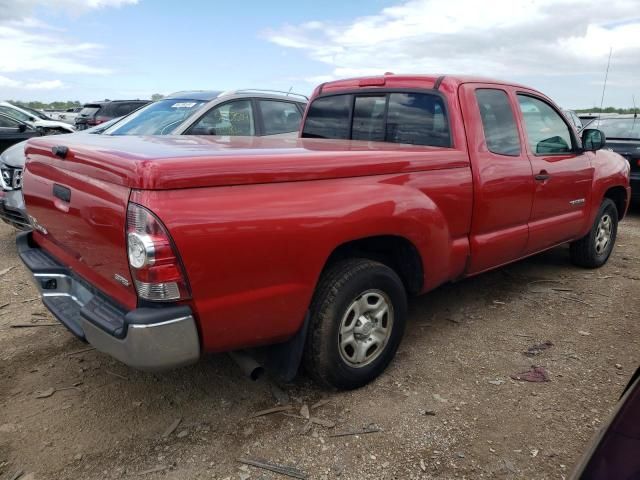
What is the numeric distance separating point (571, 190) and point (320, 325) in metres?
2.95

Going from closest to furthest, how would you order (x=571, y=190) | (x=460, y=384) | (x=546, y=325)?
(x=460, y=384), (x=546, y=325), (x=571, y=190)

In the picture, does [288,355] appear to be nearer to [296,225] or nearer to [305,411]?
[305,411]

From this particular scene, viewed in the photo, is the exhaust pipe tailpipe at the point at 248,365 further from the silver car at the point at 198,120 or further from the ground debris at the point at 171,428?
the silver car at the point at 198,120

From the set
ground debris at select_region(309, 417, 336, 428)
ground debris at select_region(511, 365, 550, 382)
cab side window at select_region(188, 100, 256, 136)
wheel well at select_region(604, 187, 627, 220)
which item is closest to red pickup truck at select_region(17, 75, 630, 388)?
ground debris at select_region(309, 417, 336, 428)

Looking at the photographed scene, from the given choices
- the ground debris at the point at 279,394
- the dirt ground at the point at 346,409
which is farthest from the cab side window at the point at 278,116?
the ground debris at the point at 279,394

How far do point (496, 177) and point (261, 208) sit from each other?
200 centimetres

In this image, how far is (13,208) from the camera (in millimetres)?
5289

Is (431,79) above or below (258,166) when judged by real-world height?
above

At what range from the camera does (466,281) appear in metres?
→ 4.96

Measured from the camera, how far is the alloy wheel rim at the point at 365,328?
290cm

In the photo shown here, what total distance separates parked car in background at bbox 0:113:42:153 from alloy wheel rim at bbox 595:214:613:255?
8634 millimetres

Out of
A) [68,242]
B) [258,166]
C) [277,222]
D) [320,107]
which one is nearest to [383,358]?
[277,222]

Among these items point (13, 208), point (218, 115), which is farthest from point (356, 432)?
point (13, 208)

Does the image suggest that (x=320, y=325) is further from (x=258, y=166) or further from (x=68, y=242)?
(x=68, y=242)
